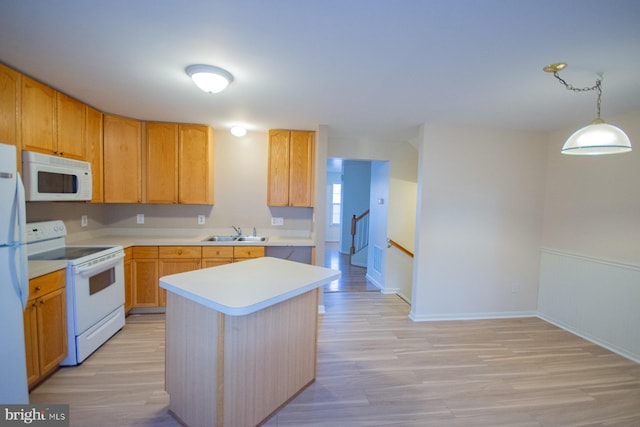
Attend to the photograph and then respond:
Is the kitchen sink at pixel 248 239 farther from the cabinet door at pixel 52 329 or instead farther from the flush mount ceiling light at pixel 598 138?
the flush mount ceiling light at pixel 598 138

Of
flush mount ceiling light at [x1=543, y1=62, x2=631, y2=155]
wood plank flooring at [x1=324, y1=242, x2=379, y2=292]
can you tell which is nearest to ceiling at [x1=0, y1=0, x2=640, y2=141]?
flush mount ceiling light at [x1=543, y1=62, x2=631, y2=155]

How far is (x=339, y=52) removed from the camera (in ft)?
5.87

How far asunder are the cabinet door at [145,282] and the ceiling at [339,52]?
6.01 feet

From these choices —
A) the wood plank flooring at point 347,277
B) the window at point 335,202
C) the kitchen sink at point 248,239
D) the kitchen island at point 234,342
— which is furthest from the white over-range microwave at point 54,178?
the window at point 335,202

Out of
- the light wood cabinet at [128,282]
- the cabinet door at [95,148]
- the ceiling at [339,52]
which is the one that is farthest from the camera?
the light wood cabinet at [128,282]

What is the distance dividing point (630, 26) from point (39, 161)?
4129 millimetres

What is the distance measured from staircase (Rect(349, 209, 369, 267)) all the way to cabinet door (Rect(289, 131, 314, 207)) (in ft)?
9.35

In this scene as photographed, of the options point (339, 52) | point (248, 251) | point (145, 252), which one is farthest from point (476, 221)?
point (145, 252)

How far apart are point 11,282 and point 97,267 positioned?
0.92 meters

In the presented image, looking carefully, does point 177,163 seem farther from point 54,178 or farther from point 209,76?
point 209,76

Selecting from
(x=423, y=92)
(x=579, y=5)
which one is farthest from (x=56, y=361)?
(x=579, y=5)

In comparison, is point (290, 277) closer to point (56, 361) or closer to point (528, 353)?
point (56, 361)

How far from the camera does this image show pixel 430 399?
209 cm

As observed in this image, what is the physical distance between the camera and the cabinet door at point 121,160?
10.7 ft
